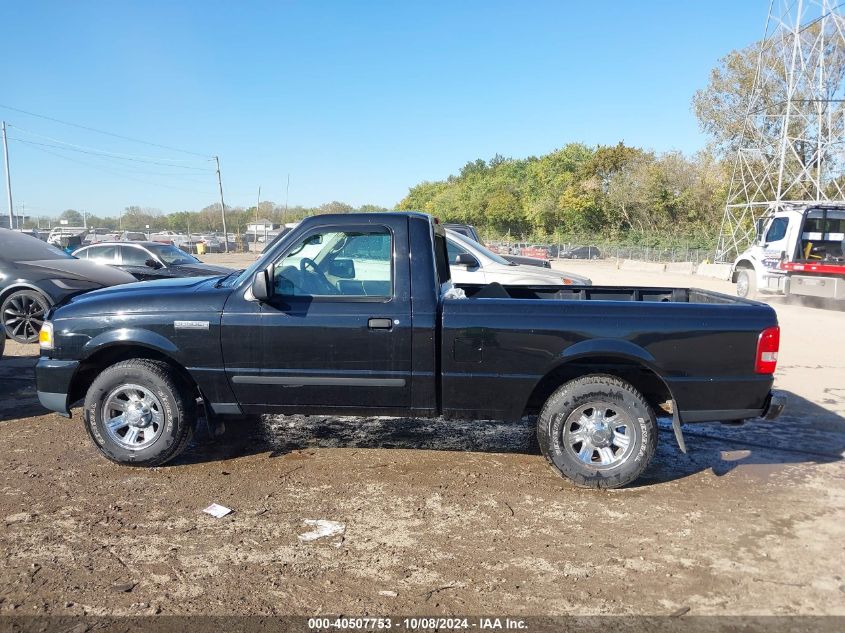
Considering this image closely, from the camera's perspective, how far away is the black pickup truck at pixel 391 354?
14.6ft

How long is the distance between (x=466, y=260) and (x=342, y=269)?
413 centimetres

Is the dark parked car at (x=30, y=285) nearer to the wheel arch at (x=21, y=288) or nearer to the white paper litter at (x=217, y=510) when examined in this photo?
the wheel arch at (x=21, y=288)

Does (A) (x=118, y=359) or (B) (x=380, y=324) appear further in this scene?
(A) (x=118, y=359)

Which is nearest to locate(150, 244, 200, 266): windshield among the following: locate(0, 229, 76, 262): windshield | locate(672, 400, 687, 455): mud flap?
locate(0, 229, 76, 262): windshield

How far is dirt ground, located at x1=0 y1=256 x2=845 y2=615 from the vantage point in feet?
10.5

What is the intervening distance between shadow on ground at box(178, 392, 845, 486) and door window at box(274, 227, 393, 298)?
1.50 m

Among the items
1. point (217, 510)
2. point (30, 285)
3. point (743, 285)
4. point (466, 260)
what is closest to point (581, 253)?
point (743, 285)

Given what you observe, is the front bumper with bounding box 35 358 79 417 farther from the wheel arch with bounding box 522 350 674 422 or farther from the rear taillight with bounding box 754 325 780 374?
the rear taillight with bounding box 754 325 780 374

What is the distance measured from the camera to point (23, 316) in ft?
30.5

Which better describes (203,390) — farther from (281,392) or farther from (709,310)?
(709,310)

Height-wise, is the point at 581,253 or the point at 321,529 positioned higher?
the point at 581,253

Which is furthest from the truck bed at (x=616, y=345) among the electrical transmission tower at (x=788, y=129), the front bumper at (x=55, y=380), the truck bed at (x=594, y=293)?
the electrical transmission tower at (x=788, y=129)

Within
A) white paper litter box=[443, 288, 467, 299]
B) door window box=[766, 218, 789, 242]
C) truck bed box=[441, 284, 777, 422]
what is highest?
door window box=[766, 218, 789, 242]

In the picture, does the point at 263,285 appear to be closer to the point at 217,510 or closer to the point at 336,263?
the point at 336,263
